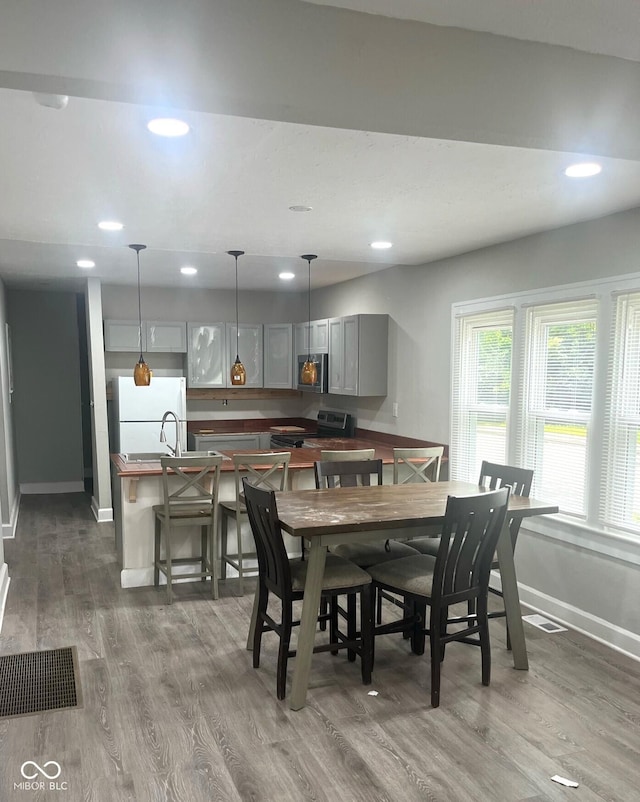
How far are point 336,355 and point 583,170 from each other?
372 cm

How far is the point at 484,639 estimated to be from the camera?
3096 millimetres

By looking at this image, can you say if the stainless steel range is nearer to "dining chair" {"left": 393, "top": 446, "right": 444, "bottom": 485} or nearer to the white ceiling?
"dining chair" {"left": 393, "top": 446, "right": 444, "bottom": 485}

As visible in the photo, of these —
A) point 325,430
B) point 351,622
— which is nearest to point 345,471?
point 351,622

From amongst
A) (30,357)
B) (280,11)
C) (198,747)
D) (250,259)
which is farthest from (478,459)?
(30,357)

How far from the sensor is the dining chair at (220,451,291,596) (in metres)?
4.29

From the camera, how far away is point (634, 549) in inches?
135

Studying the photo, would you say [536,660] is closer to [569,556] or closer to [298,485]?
[569,556]

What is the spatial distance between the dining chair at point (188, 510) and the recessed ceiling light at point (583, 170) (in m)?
2.69

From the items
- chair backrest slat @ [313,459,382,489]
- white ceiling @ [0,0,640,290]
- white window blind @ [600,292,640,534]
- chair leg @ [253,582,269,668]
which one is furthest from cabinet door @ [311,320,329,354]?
chair leg @ [253,582,269,668]

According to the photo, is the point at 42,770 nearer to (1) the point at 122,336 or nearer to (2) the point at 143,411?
(2) the point at 143,411

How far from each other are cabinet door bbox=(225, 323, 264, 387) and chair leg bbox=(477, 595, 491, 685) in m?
4.76

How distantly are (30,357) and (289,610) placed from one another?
6.00m

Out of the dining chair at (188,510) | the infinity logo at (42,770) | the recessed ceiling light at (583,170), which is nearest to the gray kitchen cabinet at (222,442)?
the dining chair at (188,510)

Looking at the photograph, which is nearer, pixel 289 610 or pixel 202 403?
pixel 289 610
